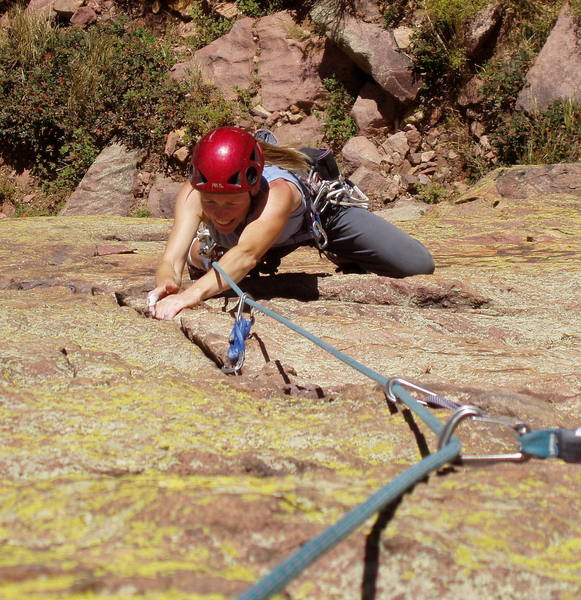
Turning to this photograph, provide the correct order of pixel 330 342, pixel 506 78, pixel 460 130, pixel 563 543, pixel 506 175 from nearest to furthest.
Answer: pixel 563 543
pixel 330 342
pixel 506 175
pixel 506 78
pixel 460 130

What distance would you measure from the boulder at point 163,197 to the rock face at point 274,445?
19.4ft

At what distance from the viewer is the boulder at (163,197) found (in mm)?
8953

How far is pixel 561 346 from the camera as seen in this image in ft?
8.04

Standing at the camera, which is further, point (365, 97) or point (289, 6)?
point (289, 6)

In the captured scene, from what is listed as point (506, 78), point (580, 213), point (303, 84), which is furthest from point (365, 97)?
point (580, 213)

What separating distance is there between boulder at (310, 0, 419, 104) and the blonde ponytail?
6.50 m

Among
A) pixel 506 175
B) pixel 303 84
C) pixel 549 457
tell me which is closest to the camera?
pixel 549 457

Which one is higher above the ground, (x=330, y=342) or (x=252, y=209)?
(x=252, y=209)

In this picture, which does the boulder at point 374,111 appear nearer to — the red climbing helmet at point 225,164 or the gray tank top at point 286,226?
the gray tank top at point 286,226

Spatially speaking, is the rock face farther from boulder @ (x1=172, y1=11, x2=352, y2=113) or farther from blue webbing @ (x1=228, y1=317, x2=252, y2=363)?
boulder @ (x1=172, y1=11, x2=352, y2=113)

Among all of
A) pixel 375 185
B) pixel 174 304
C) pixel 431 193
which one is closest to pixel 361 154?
pixel 375 185

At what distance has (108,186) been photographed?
9805mm

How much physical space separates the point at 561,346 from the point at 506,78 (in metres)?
7.12

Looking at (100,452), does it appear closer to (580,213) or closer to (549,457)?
(549,457)
